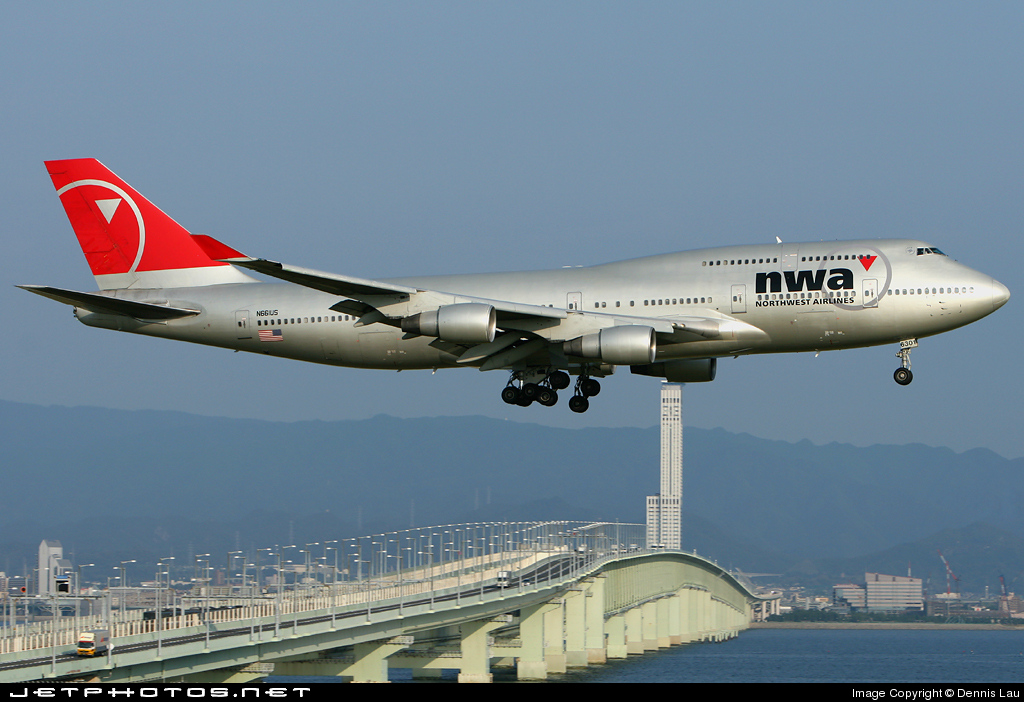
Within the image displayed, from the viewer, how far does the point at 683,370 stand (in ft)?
168

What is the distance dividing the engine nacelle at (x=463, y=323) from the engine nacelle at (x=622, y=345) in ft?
11.9

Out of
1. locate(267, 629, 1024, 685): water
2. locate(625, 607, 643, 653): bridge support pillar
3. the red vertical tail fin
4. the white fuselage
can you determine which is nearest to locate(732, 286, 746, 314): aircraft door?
the white fuselage

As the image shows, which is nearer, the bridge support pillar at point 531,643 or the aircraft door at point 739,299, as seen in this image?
the aircraft door at point 739,299

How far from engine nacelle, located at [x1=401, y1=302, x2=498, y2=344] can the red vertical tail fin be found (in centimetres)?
1304

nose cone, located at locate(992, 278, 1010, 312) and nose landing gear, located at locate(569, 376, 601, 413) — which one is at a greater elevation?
nose cone, located at locate(992, 278, 1010, 312)

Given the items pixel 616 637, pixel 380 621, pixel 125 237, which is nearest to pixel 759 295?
pixel 125 237

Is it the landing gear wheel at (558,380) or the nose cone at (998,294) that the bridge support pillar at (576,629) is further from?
the nose cone at (998,294)

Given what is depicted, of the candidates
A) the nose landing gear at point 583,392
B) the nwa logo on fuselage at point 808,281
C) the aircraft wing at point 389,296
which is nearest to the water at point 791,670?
the nose landing gear at point 583,392

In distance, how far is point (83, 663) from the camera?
48.8 m

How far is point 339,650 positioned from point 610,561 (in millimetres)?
66292

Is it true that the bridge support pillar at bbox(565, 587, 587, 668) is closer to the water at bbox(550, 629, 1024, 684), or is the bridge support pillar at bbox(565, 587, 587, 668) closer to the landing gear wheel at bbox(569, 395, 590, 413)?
the water at bbox(550, 629, 1024, 684)

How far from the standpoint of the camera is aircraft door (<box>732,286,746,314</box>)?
1804 inches

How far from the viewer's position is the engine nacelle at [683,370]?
167 feet
